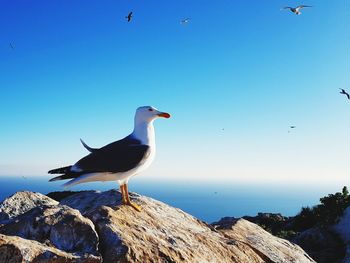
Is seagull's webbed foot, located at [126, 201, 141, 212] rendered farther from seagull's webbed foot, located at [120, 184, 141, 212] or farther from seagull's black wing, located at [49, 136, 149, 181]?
seagull's black wing, located at [49, 136, 149, 181]

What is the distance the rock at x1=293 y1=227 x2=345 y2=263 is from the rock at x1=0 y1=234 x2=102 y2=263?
484 inches

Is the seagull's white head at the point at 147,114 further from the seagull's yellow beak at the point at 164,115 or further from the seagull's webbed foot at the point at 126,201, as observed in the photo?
the seagull's webbed foot at the point at 126,201

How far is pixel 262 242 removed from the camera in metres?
9.34

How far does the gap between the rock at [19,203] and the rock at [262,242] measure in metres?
4.63

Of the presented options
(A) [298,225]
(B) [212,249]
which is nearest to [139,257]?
(B) [212,249]

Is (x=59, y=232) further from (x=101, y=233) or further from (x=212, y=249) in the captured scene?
(x=212, y=249)

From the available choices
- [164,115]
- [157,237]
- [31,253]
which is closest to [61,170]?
[164,115]

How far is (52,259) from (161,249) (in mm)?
1861

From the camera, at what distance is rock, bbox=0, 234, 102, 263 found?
4.98 metres

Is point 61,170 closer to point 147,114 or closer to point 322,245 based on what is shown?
point 147,114

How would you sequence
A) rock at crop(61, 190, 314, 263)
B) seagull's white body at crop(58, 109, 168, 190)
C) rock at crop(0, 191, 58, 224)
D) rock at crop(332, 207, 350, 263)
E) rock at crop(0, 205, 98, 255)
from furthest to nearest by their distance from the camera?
rock at crop(332, 207, 350, 263)
rock at crop(0, 191, 58, 224)
seagull's white body at crop(58, 109, 168, 190)
rock at crop(61, 190, 314, 263)
rock at crop(0, 205, 98, 255)

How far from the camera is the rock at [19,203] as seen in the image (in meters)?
8.91

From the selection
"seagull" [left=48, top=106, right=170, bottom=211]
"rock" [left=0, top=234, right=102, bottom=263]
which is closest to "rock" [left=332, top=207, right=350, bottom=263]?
"seagull" [left=48, top=106, right=170, bottom=211]

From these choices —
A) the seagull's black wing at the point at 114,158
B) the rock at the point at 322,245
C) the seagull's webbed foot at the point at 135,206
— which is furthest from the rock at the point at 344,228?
the seagull's webbed foot at the point at 135,206
